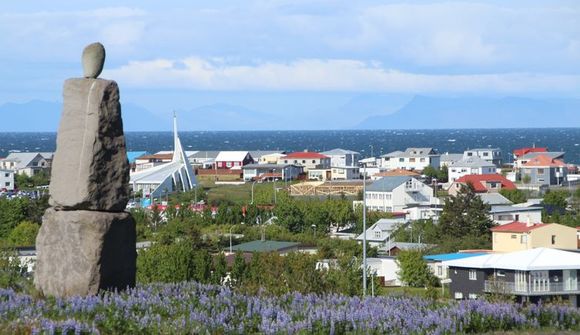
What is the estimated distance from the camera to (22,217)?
62281mm

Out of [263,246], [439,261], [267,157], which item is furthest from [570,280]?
[267,157]

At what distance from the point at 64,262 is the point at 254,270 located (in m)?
21.6

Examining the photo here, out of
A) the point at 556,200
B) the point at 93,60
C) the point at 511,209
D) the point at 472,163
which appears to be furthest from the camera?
the point at 472,163

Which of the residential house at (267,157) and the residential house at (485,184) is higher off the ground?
the residential house at (267,157)

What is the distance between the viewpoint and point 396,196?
3295 inches

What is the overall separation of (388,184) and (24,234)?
3627 centimetres

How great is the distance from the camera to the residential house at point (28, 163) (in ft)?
392

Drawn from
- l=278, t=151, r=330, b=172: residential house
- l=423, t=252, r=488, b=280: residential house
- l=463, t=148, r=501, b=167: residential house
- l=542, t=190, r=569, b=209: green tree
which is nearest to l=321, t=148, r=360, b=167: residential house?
l=278, t=151, r=330, b=172: residential house

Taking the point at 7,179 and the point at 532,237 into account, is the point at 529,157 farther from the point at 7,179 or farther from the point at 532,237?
the point at 532,237

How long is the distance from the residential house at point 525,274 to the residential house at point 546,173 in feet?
223

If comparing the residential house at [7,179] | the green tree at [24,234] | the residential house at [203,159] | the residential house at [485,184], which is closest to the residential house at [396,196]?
the residential house at [485,184]

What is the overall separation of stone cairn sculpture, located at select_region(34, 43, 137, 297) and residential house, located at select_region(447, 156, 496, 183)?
94.8 m

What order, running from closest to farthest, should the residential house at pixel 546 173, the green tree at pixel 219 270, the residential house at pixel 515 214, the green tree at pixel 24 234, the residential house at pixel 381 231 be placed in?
1. the green tree at pixel 219 270
2. the green tree at pixel 24 234
3. the residential house at pixel 381 231
4. the residential house at pixel 515 214
5. the residential house at pixel 546 173

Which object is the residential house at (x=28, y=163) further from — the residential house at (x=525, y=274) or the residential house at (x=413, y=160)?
the residential house at (x=525, y=274)
